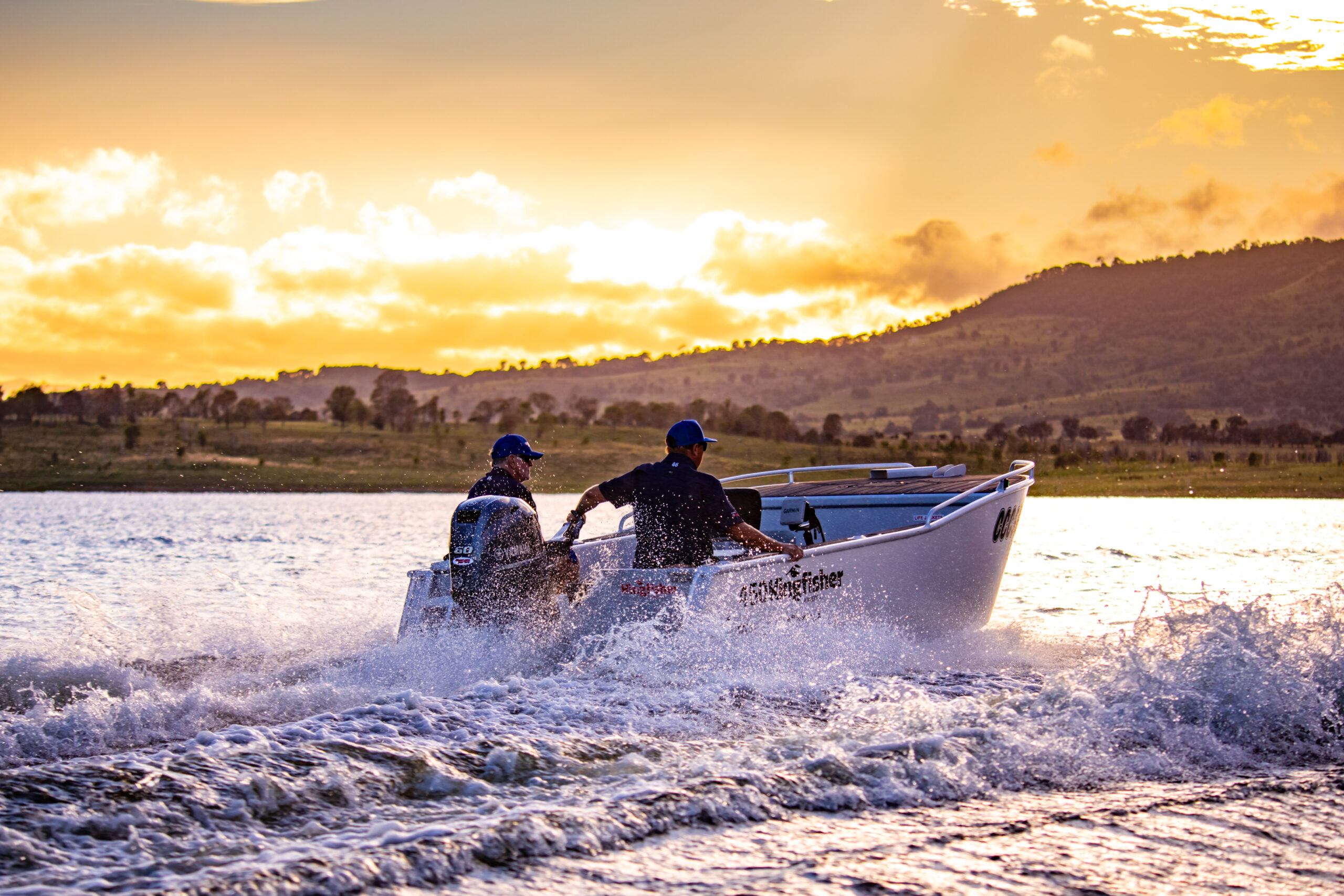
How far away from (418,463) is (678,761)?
281 ft

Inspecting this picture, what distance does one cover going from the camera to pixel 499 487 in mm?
8086

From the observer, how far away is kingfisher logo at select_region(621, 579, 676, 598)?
24.3 feet

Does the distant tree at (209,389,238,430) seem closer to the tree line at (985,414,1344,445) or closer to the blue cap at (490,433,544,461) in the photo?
the tree line at (985,414,1344,445)

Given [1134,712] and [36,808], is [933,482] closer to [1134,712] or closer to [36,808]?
[1134,712]

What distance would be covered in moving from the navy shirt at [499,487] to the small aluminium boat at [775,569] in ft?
1.03

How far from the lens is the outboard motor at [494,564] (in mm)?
7375

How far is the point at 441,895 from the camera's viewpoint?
140 inches

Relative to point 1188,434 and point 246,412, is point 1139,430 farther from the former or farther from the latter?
point 246,412

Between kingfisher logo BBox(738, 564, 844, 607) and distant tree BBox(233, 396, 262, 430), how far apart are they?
342 feet

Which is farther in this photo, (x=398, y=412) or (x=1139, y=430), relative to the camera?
(x=1139, y=430)

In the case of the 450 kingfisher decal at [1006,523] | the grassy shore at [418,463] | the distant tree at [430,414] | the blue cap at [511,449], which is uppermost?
the distant tree at [430,414]

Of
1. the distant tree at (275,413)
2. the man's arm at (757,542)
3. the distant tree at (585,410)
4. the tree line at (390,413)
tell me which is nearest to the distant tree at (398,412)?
the tree line at (390,413)

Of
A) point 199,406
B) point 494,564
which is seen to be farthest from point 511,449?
point 199,406

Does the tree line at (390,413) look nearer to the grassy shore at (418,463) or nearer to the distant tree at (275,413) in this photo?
the distant tree at (275,413)
